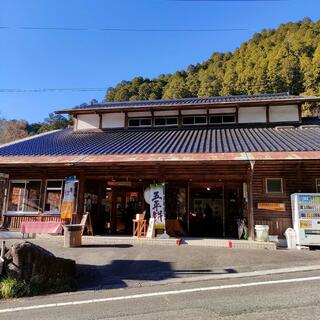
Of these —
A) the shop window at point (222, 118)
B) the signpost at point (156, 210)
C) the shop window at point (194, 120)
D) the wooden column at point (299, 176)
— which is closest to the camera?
the wooden column at point (299, 176)

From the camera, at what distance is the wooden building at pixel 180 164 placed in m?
12.4

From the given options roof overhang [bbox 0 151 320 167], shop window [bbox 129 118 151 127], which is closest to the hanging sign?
roof overhang [bbox 0 151 320 167]

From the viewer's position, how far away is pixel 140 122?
18328 millimetres

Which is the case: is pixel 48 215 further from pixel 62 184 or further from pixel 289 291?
pixel 289 291

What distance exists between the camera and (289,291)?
19.5ft

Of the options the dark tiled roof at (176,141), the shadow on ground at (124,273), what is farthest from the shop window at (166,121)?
the shadow on ground at (124,273)

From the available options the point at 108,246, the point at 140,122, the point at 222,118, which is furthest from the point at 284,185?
the point at 140,122

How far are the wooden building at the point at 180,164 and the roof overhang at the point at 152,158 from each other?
36mm

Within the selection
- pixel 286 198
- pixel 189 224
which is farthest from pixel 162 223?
pixel 286 198

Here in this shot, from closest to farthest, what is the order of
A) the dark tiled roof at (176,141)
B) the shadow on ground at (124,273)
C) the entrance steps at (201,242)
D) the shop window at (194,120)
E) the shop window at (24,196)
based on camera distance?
the shadow on ground at (124,273), the entrance steps at (201,242), the dark tiled roof at (176,141), the shop window at (24,196), the shop window at (194,120)

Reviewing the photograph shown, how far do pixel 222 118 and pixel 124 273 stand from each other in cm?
1132

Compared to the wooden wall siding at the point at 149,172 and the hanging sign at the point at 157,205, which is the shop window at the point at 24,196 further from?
the hanging sign at the point at 157,205

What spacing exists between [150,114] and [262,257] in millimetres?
10807

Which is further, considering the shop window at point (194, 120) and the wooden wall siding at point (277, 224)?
the shop window at point (194, 120)
